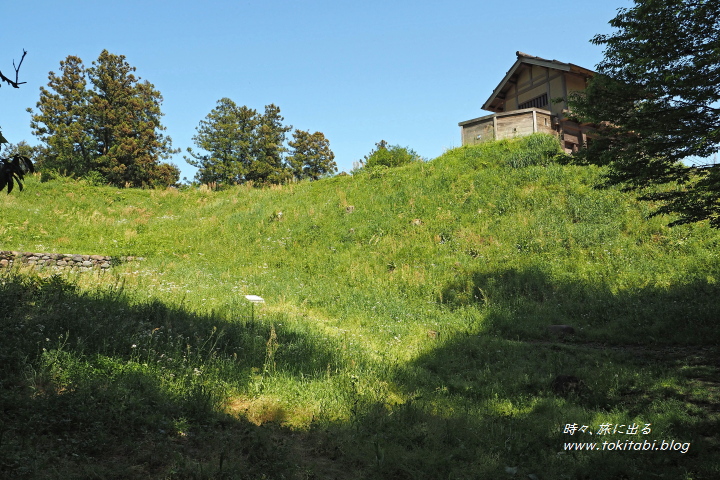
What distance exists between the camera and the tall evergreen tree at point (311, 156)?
59.5 meters

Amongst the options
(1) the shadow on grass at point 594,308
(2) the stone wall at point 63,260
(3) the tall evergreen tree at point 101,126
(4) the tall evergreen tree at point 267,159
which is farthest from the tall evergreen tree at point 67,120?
(1) the shadow on grass at point 594,308

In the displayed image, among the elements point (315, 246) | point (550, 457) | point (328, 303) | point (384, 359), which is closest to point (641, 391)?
point (550, 457)

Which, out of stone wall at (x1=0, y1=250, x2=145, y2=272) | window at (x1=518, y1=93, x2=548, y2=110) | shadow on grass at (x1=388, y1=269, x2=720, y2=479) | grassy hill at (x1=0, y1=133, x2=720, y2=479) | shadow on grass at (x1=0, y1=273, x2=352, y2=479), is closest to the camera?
shadow on grass at (x1=0, y1=273, x2=352, y2=479)

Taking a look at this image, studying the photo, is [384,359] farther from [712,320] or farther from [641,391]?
[712,320]

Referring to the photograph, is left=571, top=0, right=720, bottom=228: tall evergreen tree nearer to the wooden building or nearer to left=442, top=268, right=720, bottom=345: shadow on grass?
left=442, top=268, right=720, bottom=345: shadow on grass

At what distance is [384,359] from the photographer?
8445 mm

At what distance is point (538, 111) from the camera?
79.2 ft

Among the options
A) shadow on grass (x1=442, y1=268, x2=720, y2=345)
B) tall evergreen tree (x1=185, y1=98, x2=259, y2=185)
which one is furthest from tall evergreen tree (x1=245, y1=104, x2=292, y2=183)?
shadow on grass (x1=442, y1=268, x2=720, y2=345)

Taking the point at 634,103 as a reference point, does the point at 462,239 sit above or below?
below

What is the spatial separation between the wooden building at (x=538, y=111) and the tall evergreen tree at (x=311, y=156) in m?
35.8

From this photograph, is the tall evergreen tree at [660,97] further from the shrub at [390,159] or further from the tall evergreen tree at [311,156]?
the tall evergreen tree at [311,156]

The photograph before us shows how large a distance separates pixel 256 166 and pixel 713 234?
4347 centimetres

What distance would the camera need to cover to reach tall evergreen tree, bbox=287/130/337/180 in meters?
59.5

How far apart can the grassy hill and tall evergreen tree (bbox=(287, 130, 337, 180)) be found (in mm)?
40096
